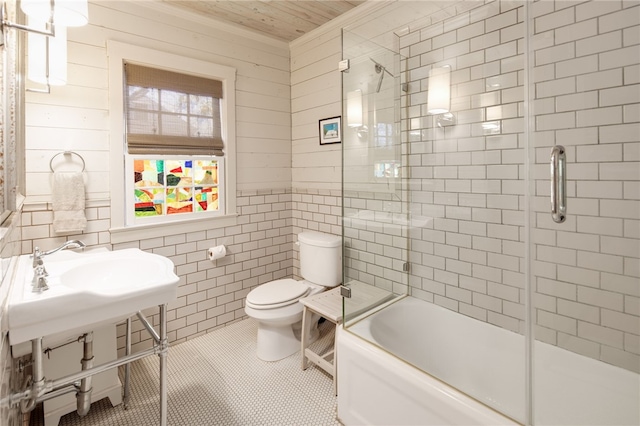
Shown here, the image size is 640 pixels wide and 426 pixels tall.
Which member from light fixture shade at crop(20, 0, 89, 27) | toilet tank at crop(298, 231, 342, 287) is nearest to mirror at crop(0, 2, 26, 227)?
light fixture shade at crop(20, 0, 89, 27)

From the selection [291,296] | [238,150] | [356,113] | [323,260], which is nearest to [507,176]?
[356,113]

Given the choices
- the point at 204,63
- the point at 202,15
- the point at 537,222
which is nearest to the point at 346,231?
the point at 537,222

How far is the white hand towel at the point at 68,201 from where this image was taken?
207cm

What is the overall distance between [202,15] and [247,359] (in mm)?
2792

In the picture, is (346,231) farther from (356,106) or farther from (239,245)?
(239,245)

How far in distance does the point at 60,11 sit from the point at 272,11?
1.57 meters

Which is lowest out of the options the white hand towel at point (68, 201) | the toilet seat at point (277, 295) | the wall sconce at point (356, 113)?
the toilet seat at point (277, 295)

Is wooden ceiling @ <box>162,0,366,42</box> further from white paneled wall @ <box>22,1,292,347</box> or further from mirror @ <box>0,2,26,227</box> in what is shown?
mirror @ <box>0,2,26,227</box>

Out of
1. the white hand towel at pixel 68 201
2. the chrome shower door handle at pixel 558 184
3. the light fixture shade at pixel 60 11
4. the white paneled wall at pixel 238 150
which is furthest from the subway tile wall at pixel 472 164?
the white hand towel at pixel 68 201

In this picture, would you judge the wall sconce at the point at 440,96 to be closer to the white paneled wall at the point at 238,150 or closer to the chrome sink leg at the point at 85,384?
the white paneled wall at the point at 238,150

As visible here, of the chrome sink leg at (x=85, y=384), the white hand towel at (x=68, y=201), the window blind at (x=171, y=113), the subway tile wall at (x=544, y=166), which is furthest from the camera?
the window blind at (x=171, y=113)

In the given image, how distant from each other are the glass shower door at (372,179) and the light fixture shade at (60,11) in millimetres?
1437

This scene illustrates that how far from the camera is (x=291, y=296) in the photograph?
8.04 ft

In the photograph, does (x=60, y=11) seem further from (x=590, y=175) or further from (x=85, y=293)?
(x=590, y=175)
